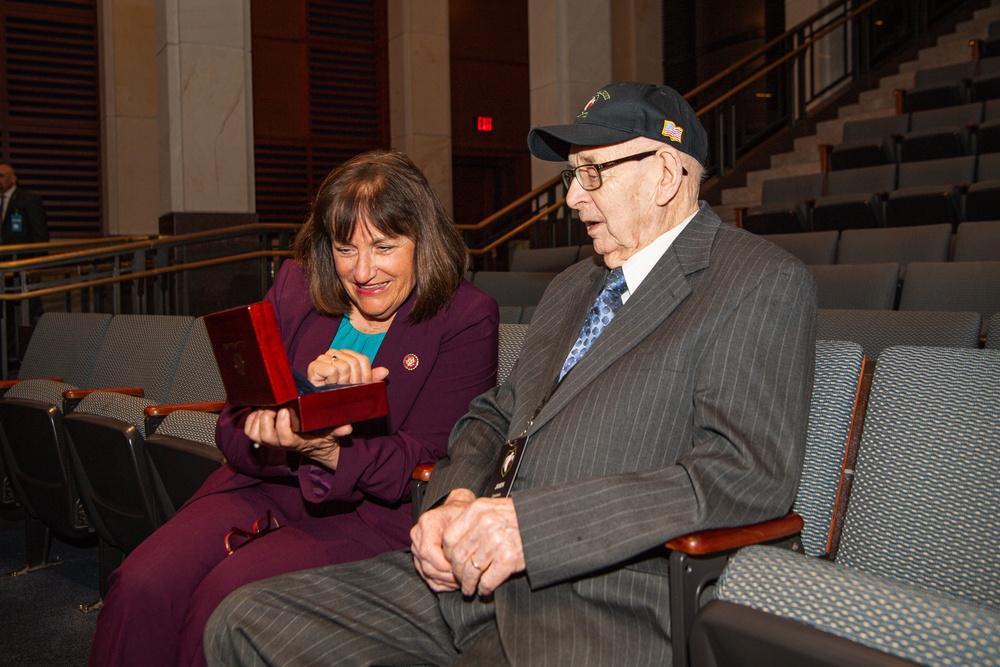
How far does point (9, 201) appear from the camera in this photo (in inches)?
259

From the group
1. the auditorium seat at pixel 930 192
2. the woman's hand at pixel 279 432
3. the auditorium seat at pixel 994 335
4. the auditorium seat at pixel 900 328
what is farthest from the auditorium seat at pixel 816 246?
the woman's hand at pixel 279 432

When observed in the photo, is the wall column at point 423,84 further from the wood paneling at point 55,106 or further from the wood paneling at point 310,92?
the wood paneling at point 55,106

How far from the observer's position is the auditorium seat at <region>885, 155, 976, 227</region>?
452cm

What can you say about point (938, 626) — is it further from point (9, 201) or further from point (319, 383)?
point (9, 201)

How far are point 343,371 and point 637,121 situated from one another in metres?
0.69

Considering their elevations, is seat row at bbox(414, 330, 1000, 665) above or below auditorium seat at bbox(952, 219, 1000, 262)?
below

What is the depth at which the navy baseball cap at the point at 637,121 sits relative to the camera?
1.49 m

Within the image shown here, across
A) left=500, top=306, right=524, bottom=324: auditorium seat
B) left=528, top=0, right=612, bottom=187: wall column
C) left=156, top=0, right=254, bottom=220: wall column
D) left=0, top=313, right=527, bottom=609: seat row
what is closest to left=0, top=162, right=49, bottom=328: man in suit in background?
left=156, top=0, right=254, bottom=220: wall column

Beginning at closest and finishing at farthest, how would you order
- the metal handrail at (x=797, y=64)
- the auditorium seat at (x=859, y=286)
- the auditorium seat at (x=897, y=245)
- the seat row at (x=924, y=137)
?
the auditorium seat at (x=859, y=286) < the auditorium seat at (x=897, y=245) < the seat row at (x=924, y=137) < the metal handrail at (x=797, y=64)

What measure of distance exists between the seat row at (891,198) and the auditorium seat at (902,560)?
3.58 meters

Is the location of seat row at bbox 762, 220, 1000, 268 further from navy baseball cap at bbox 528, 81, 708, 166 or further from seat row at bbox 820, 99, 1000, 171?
navy baseball cap at bbox 528, 81, 708, 166

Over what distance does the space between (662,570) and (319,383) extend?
0.68m

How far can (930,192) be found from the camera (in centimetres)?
459

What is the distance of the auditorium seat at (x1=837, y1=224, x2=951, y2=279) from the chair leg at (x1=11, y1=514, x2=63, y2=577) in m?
3.66
